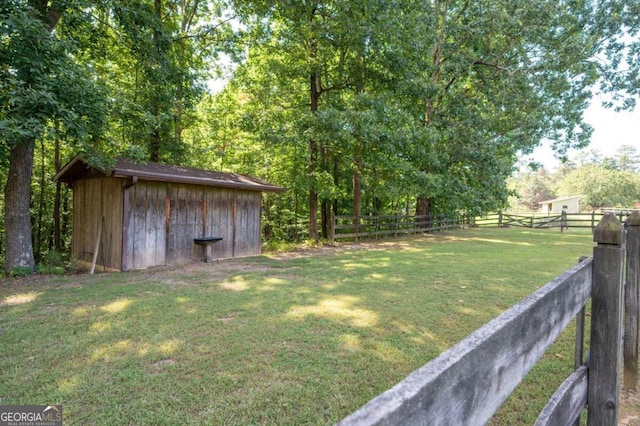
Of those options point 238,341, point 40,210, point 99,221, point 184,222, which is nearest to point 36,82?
point 99,221

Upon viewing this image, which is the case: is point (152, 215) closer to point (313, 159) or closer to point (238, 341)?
Result: point (238, 341)

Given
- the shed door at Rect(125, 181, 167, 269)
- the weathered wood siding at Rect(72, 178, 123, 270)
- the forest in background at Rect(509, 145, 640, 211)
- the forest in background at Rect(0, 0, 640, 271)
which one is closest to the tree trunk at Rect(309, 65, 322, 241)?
the forest in background at Rect(0, 0, 640, 271)

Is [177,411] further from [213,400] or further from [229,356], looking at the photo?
[229,356]

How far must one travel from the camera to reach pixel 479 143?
13.9 meters

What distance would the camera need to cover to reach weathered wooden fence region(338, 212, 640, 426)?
64 cm

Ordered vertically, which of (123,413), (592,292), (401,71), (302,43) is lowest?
(123,413)

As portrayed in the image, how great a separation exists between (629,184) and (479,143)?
159 ft

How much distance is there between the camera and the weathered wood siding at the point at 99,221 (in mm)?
8062

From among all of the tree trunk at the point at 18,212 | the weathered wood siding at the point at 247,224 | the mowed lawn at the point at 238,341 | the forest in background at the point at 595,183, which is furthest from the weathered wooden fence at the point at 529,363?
the forest in background at the point at 595,183

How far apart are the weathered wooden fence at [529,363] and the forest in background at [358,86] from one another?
879 centimetres

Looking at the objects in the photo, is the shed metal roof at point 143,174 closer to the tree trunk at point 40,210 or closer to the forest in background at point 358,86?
the forest in background at point 358,86

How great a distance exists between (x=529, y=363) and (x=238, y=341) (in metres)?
3.02

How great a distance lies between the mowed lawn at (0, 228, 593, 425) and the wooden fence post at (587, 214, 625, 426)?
0.81 meters

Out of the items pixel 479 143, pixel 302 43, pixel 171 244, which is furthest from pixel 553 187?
pixel 171 244
